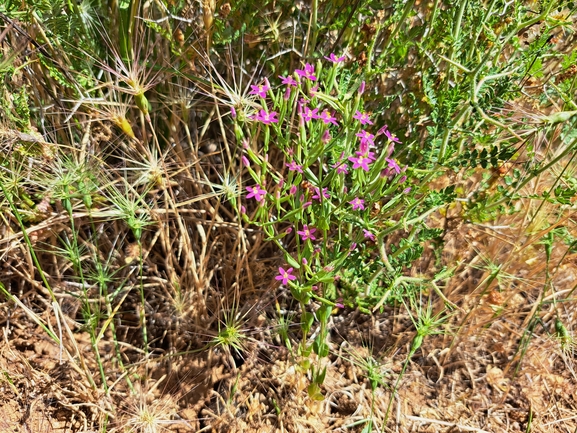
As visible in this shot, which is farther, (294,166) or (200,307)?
(200,307)

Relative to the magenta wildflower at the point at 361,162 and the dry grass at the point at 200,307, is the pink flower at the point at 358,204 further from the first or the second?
the dry grass at the point at 200,307

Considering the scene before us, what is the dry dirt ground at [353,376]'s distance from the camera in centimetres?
152

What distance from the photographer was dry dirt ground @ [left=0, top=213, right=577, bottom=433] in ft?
4.98

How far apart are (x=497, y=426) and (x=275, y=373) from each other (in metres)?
0.71

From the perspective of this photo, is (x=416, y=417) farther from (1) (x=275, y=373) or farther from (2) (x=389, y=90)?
(2) (x=389, y=90)

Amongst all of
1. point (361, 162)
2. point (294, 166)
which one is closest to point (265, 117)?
point (294, 166)

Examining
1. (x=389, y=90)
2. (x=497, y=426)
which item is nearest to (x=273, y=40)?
(x=389, y=90)

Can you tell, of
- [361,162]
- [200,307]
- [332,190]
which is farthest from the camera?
[200,307]

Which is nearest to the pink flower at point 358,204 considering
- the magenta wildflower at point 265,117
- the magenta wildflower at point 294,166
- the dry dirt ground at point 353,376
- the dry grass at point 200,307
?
the magenta wildflower at point 294,166

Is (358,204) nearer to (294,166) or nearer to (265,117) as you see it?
(294,166)

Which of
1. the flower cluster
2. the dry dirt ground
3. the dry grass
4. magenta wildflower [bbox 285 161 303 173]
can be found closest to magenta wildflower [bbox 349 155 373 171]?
the flower cluster

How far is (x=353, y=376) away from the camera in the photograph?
5.53ft

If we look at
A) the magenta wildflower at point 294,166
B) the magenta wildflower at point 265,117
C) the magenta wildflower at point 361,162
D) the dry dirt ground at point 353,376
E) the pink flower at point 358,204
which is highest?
the magenta wildflower at point 265,117

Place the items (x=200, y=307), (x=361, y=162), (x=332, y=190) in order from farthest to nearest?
1. (x=200, y=307)
2. (x=332, y=190)
3. (x=361, y=162)
